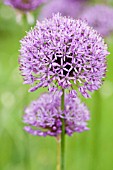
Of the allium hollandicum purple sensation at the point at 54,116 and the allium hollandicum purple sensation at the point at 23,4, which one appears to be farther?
the allium hollandicum purple sensation at the point at 23,4

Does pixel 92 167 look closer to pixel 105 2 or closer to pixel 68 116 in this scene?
pixel 68 116

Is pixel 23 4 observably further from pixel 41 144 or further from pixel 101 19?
pixel 41 144

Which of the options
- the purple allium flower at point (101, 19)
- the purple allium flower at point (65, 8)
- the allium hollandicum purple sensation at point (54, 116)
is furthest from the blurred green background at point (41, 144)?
the allium hollandicum purple sensation at point (54, 116)

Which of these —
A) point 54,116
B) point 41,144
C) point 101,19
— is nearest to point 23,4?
point 101,19

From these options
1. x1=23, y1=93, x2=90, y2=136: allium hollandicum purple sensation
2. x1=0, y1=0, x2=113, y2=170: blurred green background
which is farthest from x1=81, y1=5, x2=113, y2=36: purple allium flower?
x1=23, y1=93, x2=90, y2=136: allium hollandicum purple sensation

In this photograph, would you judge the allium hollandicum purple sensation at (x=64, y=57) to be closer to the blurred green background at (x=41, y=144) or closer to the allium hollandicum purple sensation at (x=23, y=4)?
the allium hollandicum purple sensation at (x=23, y=4)

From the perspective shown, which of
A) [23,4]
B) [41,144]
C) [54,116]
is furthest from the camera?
[41,144]
